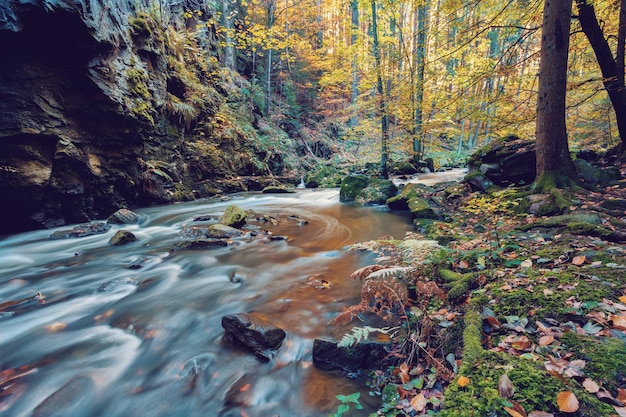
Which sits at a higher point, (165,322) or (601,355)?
(601,355)

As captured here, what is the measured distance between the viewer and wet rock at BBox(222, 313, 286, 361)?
316 centimetres

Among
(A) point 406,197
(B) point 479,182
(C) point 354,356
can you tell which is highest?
(B) point 479,182

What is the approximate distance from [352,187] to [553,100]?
724 centimetres

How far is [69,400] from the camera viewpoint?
8.84 ft

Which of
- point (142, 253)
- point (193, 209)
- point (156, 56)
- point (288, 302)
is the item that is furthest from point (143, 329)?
point (156, 56)

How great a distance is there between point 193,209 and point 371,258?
24.6 ft

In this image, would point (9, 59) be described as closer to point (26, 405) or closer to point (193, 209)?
point (193, 209)

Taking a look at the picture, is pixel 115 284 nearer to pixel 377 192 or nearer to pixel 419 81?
pixel 377 192

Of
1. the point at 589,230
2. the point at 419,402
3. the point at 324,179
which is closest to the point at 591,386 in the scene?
the point at 419,402

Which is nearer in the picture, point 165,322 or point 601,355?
point 601,355

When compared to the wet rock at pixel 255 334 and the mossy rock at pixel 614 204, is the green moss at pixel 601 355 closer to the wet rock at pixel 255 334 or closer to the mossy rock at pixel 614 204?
the wet rock at pixel 255 334

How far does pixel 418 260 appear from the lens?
12.3ft

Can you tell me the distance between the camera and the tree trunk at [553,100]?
198 inches

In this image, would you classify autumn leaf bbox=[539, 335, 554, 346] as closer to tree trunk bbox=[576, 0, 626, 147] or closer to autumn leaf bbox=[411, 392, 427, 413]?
autumn leaf bbox=[411, 392, 427, 413]
